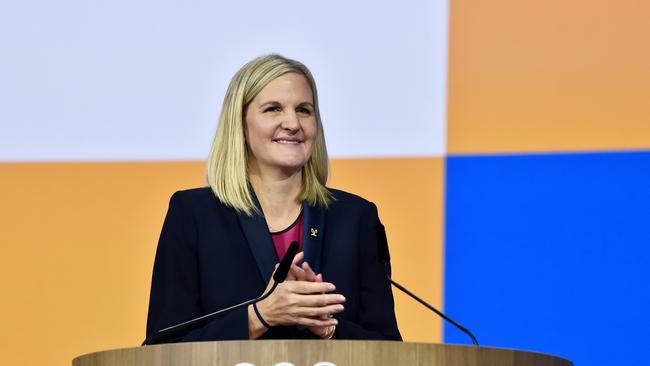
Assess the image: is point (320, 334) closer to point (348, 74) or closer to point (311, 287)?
point (311, 287)

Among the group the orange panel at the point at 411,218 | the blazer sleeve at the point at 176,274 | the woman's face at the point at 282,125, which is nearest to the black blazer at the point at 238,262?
the blazer sleeve at the point at 176,274

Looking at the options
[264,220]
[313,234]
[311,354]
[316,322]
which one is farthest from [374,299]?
[311,354]

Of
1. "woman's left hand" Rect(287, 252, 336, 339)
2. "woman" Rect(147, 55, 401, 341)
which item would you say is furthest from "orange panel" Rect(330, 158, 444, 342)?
"woman's left hand" Rect(287, 252, 336, 339)

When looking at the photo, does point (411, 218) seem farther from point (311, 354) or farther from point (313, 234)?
point (311, 354)

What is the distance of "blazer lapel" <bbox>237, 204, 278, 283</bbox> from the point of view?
261 cm

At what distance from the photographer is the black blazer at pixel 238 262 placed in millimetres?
2592

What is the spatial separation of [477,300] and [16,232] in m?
1.52

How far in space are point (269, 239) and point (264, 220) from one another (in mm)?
53

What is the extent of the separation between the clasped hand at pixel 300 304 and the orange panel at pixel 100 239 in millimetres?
1421

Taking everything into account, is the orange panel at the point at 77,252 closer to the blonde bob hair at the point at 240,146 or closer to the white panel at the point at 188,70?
the white panel at the point at 188,70

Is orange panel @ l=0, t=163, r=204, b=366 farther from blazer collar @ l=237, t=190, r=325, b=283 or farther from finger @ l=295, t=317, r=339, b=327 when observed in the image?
finger @ l=295, t=317, r=339, b=327

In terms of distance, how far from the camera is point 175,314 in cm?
255

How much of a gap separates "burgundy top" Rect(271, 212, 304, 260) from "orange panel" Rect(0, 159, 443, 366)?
3.36 feet

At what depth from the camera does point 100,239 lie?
3898mm
